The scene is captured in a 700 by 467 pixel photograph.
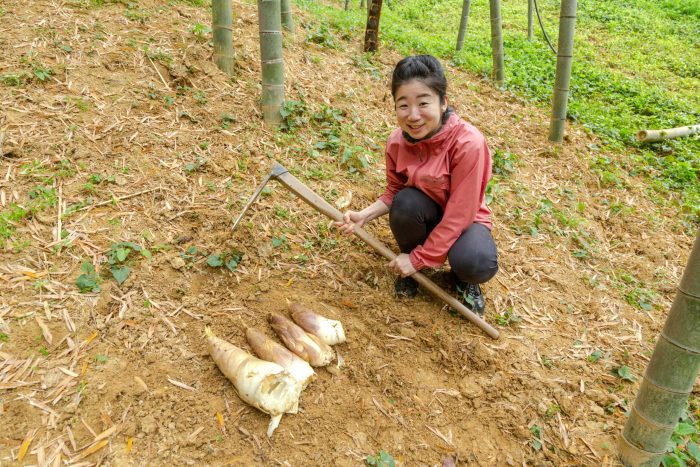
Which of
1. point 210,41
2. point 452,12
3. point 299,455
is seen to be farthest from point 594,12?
point 299,455

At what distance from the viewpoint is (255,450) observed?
175 centimetres

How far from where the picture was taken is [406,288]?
2.61m

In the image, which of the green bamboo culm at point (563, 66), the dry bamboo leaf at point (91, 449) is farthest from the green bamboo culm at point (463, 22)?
the dry bamboo leaf at point (91, 449)

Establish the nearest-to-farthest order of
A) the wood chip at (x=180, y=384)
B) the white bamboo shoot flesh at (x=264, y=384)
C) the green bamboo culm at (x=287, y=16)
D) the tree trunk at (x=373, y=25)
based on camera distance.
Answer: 1. the white bamboo shoot flesh at (x=264, y=384)
2. the wood chip at (x=180, y=384)
3. the green bamboo culm at (x=287, y=16)
4. the tree trunk at (x=373, y=25)

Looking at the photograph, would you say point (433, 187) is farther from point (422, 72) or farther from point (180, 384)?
point (180, 384)

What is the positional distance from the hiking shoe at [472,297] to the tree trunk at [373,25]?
159 inches

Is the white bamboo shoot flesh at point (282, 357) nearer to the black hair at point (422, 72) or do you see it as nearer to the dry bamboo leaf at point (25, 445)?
the dry bamboo leaf at point (25, 445)

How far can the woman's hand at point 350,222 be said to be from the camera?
2400mm

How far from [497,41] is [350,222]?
4.90 meters

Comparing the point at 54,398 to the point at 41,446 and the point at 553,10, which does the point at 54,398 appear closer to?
the point at 41,446

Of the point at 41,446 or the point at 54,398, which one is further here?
the point at 54,398

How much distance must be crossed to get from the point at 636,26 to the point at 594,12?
142 cm

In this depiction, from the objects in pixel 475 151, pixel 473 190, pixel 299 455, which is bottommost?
pixel 299 455

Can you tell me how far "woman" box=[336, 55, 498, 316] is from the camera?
214 centimetres
